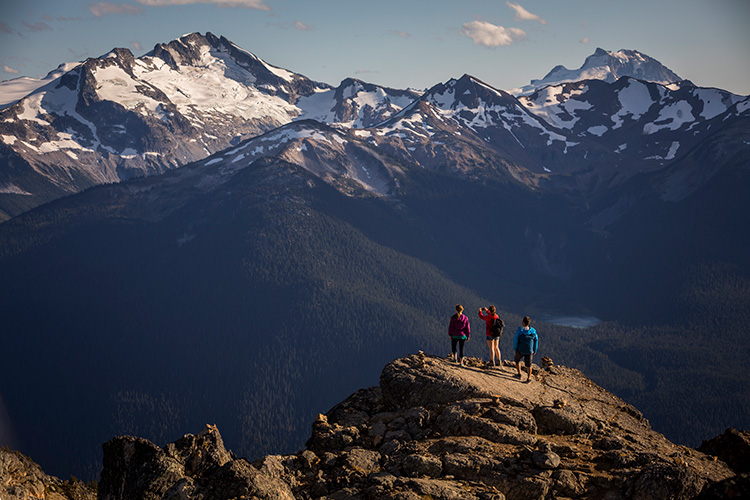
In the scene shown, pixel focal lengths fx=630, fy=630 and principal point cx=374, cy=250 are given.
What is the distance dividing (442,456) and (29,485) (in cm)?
1969

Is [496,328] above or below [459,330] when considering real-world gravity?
above

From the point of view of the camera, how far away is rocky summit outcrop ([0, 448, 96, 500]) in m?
28.7

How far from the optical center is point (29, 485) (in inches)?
1179

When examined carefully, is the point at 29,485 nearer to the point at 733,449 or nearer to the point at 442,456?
the point at 442,456

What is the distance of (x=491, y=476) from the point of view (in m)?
25.5

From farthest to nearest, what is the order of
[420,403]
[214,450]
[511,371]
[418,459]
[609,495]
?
1. [511,371]
2. [420,403]
3. [214,450]
4. [418,459]
5. [609,495]

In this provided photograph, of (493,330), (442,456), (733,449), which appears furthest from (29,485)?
(733,449)

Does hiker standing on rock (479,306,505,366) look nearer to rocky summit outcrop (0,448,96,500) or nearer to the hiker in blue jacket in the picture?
the hiker in blue jacket

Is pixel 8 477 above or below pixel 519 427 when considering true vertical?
below

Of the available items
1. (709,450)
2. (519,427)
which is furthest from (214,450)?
(709,450)

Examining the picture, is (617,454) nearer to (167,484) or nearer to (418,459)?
(418,459)

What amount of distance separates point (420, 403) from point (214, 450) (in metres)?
10.4

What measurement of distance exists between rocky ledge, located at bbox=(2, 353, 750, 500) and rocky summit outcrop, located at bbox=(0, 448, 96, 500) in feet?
11.7

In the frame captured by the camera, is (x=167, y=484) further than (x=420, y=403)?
No
